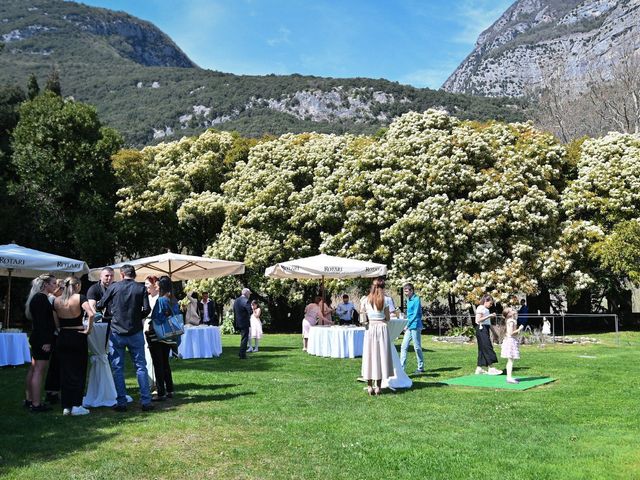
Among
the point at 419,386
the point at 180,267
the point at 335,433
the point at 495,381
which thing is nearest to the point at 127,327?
the point at 335,433

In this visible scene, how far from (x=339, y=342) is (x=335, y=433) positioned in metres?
9.27

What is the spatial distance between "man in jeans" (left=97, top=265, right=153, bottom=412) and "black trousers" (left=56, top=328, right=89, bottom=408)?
1.53ft

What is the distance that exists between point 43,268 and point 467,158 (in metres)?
19.5

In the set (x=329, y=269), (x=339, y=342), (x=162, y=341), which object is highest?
(x=329, y=269)

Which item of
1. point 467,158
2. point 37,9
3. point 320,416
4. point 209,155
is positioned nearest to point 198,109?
Result: point 209,155

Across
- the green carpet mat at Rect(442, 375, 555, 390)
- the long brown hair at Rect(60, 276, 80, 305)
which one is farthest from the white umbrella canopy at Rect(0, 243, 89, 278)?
the green carpet mat at Rect(442, 375, 555, 390)

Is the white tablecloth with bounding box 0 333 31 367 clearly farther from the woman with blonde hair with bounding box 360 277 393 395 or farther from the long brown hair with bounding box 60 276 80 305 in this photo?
the woman with blonde hair with bounding box 360 277 393 395

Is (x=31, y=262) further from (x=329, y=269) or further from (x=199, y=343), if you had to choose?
(x=329, y=269)

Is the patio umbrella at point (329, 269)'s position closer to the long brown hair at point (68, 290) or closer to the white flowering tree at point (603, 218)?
the long brown hair at point (68, 290)

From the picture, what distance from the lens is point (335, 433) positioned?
7586 mm

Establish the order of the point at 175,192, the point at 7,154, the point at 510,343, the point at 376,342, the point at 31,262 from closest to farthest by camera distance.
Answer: the point at 376,342 → the point at 510,343 → the point at 31,262 → the point at 175,192 → the point at 7,154

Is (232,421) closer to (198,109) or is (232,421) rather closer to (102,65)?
(198,109)

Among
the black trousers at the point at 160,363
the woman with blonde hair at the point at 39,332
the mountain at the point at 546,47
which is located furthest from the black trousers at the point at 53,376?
the mountain at the point at 546,47

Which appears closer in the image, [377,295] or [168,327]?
[168,327]
